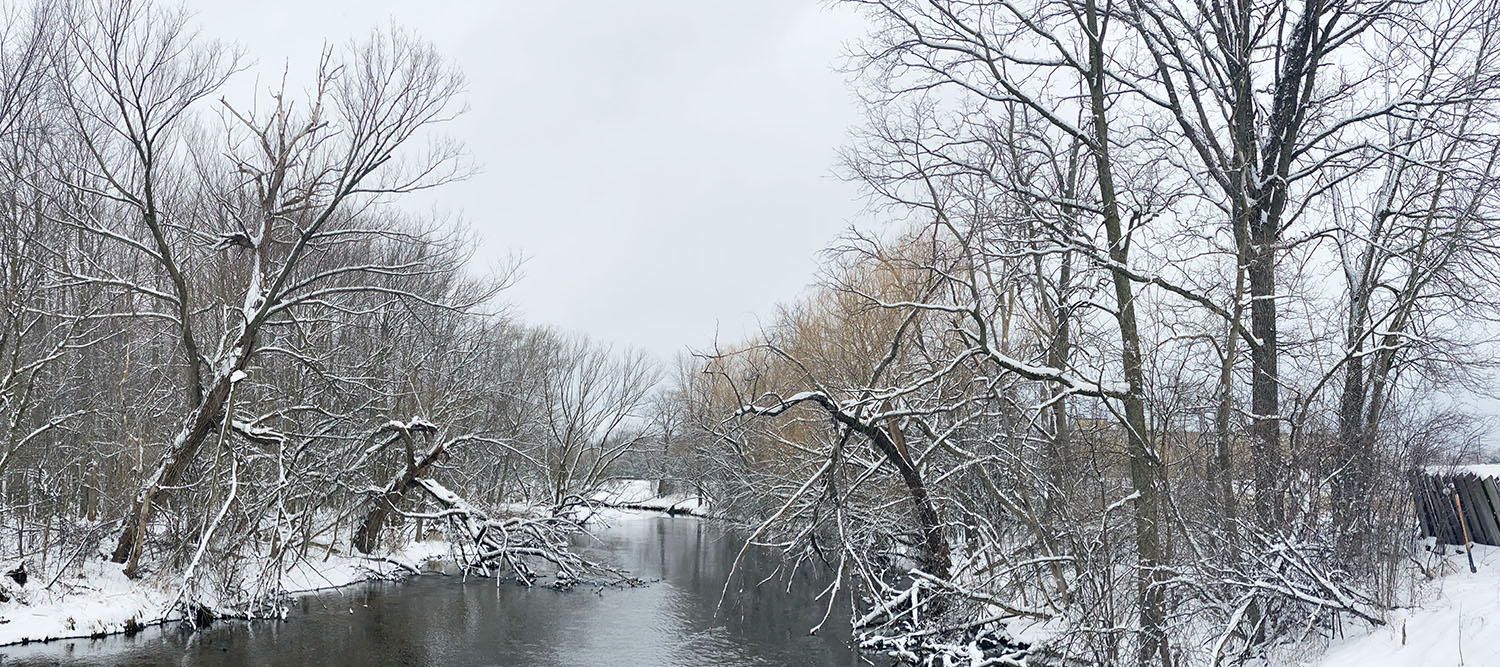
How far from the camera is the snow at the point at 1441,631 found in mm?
6500

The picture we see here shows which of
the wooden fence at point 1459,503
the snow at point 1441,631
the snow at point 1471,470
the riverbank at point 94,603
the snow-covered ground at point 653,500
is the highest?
the snow at point 1471,470

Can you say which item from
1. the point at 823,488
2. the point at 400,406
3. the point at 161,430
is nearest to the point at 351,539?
the point at 400,406

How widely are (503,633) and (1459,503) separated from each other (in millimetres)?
12758

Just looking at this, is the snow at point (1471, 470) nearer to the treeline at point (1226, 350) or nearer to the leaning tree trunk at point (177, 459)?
the treeline at point (1226, 350)

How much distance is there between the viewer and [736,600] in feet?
62.1

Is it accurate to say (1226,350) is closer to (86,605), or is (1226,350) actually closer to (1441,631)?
(1441,631)

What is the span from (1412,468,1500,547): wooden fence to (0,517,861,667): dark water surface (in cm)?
720

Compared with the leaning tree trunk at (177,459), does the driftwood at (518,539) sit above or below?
below

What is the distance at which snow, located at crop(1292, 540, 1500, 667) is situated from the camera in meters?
6.50

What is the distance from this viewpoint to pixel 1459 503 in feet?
32.2

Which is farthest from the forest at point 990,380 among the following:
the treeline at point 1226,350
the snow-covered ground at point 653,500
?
the snow-covered ground at point 653,500

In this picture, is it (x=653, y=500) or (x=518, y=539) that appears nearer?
(x=518, y=539)

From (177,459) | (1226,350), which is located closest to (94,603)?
(177,459)

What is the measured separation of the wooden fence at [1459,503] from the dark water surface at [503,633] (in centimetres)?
720
